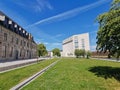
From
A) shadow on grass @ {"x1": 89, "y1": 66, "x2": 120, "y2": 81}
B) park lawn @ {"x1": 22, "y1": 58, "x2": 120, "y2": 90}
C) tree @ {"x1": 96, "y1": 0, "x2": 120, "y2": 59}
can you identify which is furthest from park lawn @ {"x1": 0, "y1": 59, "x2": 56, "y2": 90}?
tree @ {"x1": 96, "y1": 0, "x2": 120, "y2": 59}

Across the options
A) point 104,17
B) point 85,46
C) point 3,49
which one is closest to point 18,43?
point 3,49

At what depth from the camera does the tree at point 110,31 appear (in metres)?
10.5

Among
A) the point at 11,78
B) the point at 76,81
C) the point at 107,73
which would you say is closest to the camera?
the point at 76,81

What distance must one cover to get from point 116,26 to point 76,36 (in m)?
107

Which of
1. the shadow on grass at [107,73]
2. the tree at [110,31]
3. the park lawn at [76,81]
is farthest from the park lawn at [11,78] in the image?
the tree at [110,31]

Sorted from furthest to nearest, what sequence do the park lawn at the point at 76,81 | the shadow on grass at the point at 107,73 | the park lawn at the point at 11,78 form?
1. the shadow on grass at the point at 107,73
2. the park lawn at the point at 76,81
3. the park lawn at the point at 11,78

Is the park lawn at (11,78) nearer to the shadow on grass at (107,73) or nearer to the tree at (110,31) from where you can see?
the shadow on grass at (107,73)

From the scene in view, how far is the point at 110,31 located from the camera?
10.6 m

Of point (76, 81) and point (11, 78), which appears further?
point (11, 78)

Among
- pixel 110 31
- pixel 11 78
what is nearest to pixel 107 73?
pixel 110 31

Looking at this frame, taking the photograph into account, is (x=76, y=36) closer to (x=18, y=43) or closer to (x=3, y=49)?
(x=18, y=43)

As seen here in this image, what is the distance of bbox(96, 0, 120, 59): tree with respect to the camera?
1048 cm

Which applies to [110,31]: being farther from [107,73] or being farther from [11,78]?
[11,78]

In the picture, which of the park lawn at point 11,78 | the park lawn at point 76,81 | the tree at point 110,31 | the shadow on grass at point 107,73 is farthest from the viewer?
the shadow on grass at point 107,73
